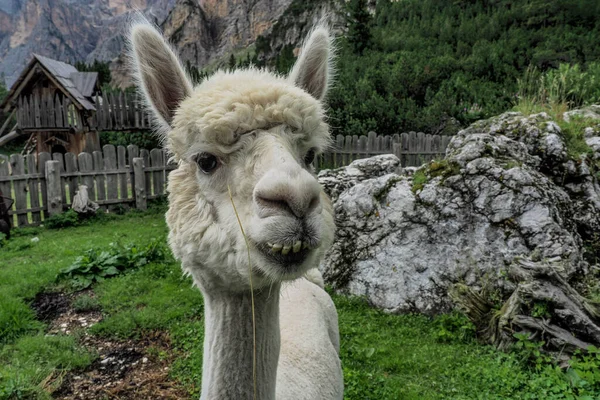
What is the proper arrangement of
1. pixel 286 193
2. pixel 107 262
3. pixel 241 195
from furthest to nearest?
1. pixel 107 262
2. pixel 241 195
3. pixel 286 193

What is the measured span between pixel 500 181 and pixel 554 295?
1.64 meters

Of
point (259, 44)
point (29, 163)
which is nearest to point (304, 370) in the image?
point (29, 163)

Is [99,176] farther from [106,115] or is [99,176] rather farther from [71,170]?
[106,115]

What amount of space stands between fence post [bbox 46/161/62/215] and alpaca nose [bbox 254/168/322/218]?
10.4 m

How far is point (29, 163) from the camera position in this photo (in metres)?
9.54

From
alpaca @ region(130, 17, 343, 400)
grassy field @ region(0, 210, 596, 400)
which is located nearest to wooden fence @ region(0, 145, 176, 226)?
grassy field @ region(0, 210, 596, 400)

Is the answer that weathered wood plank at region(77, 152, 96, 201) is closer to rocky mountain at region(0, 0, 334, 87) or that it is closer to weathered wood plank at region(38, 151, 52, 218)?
weathered wood plank at region(38, 151, 52, 218)

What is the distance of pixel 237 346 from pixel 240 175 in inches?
30.7

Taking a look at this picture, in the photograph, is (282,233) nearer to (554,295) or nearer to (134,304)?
(554,295)

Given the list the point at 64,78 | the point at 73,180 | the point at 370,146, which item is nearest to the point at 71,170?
the point at 73,180

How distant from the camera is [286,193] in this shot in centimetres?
129

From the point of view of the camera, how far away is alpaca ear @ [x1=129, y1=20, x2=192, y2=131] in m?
1.77

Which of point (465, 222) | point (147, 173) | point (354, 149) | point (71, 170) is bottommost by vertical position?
point (465, 222)

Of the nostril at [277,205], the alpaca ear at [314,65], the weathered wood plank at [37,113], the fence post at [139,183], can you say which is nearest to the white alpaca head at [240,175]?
the nostril at [277,205]
